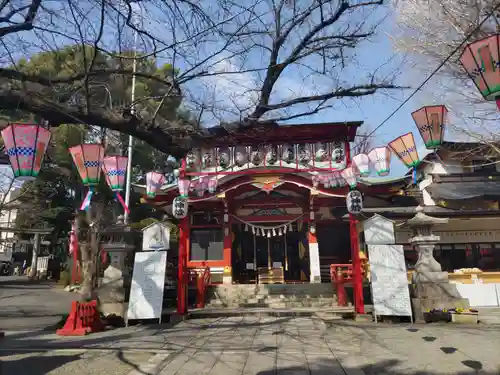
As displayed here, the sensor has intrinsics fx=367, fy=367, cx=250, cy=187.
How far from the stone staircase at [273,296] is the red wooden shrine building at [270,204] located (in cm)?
155

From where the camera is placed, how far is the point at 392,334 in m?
8.51

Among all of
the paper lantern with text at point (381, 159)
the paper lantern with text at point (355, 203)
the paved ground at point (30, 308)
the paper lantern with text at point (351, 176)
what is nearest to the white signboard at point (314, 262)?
the paper lantern with text at point (355, 203)

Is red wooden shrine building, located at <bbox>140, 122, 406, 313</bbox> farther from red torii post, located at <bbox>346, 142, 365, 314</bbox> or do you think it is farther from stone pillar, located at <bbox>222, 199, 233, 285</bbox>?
red torii post, located at <bbox>346, 142, 365, 314</bbox>

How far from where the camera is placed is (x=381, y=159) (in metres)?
12.8

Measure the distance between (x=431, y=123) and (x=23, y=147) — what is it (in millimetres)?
9001

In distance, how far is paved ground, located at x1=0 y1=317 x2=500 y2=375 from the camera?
598 centimetres

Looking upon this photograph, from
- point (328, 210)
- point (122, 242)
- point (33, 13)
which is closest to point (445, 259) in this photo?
point (328, 210)

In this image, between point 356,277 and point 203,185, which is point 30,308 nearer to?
point 203,185

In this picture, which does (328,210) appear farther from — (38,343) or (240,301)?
(38,343)

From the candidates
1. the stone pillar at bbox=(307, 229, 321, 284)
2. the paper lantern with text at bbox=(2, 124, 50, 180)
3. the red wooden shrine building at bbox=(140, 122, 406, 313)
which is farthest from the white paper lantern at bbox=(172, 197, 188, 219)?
the paper lantern with text at bbox=(2, 124, 50, 180)

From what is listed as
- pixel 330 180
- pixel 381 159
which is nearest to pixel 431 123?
pixel 381 159

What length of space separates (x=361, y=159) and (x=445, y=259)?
8.33 meters

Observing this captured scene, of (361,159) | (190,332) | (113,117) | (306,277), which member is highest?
(361,159)

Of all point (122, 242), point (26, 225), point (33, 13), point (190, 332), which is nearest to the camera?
point (33, 13)
